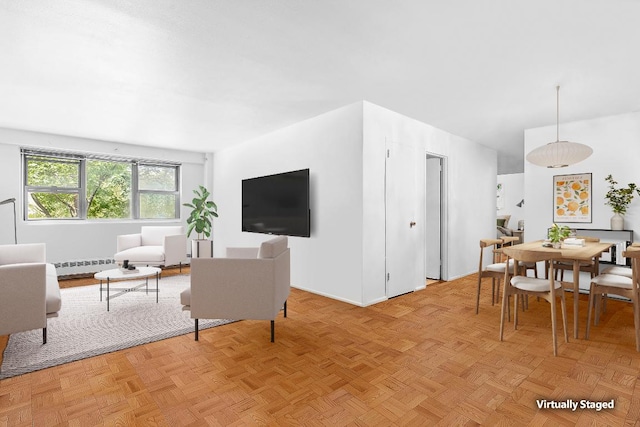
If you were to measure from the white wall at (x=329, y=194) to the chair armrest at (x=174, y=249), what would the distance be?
1553 millimetres

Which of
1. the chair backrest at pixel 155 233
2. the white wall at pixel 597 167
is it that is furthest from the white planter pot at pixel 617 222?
the chair backrest at pixel 155 233

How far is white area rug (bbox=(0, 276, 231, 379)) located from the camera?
265 cm

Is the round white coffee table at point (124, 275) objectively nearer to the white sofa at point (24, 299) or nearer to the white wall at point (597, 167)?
the white sofa at point (24, 299)

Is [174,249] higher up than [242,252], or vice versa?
[242,252]

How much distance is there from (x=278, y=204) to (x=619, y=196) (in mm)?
4736

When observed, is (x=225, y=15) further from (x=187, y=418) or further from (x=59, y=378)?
(x=59, y=378)

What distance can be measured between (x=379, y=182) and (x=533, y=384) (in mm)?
2621

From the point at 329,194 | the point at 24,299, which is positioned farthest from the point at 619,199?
the point at 24,299

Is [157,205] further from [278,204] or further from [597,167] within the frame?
[597,167]

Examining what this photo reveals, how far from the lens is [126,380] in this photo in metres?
2.29

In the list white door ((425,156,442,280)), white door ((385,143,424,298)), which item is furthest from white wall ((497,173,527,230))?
white door ((385,143,424,298))

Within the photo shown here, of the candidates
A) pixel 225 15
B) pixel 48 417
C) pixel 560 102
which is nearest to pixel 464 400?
pixel 48 417

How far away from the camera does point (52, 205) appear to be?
5.82m

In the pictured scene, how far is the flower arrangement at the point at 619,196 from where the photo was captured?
4.32m
